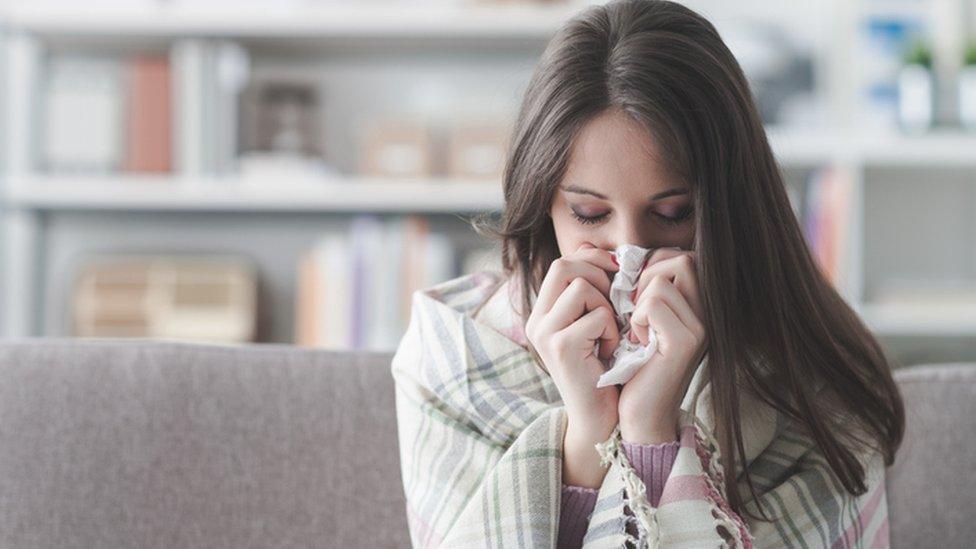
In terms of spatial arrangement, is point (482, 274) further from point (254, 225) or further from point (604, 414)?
point (254, 225)

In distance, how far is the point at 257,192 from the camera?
2.52 m

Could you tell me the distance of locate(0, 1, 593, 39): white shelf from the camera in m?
2.50

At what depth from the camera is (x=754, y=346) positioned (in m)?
1.07

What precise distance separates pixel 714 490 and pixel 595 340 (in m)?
0.17

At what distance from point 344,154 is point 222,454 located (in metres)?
1.61

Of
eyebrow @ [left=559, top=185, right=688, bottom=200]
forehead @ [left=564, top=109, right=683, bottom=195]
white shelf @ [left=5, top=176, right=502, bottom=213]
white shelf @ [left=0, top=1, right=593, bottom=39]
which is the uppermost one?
white shelf @ [left=0, top=1, right=593, bottom=39]

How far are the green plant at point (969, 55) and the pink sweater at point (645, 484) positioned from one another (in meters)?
1.82

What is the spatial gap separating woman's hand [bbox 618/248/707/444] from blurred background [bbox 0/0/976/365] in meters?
1.48

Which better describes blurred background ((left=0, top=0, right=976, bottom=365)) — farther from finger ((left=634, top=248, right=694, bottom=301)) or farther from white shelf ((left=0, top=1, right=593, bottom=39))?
finger ((left=634, top=248, right=694, bottom=301))

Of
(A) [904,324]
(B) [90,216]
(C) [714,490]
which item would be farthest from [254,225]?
(C) [714,490]

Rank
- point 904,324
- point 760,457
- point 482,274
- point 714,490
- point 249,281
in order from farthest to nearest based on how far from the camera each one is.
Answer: point 249,281
point 904,324
point 482,274
point 760,457
point 714,490

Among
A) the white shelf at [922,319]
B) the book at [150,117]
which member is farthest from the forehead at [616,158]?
the book at [150,117]

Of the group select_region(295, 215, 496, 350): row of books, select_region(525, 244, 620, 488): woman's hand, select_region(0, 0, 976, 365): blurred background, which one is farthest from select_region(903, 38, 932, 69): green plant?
select_region(525, 244, 620, 488): woman's hand

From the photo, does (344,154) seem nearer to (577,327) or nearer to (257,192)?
(257,192)
